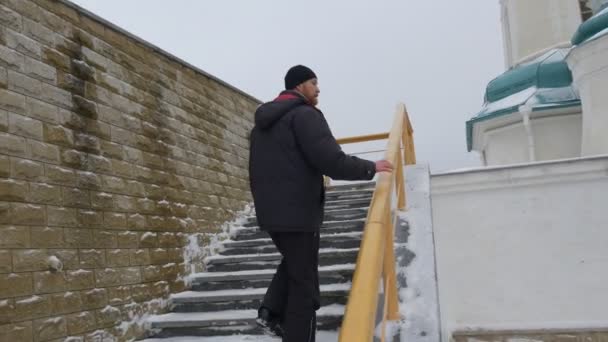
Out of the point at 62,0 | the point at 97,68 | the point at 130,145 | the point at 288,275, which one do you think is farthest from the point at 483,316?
the point at 62,0

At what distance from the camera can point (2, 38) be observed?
2977mm

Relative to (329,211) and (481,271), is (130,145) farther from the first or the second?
(481,271)

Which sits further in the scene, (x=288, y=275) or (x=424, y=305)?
(x=424, y=305)

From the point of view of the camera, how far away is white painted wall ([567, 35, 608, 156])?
802 cm

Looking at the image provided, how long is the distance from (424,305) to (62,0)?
2.93 metres

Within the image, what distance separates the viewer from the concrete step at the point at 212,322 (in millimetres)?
3615

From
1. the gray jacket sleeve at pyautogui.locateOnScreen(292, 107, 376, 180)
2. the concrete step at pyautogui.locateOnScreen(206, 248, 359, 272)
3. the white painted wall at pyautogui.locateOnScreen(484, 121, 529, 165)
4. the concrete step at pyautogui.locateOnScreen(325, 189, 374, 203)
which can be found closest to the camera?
the gray jacket sleeve at pyautogui.locateOnScreen(292, 107, 376, 180)

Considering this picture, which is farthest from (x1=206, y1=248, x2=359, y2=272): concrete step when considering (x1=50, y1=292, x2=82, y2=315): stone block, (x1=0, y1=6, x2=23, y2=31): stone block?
(x1=0, y1=6, x2=23, y2=31): stone block

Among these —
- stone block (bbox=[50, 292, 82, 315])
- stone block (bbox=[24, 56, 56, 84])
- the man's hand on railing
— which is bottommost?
stone block (bbox=[50, 292, 82, 315])

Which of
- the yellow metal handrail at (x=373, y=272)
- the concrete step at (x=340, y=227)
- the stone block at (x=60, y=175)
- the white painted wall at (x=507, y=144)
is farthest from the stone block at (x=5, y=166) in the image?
the white painted wall at (x=507, y=144)

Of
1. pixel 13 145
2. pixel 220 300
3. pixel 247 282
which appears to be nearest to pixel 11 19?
pixel 13 145

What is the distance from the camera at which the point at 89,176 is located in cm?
351

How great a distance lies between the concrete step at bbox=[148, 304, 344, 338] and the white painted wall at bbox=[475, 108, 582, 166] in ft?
24.1

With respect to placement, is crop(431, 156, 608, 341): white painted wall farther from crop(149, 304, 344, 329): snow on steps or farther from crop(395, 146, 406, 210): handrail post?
crop(149, 304, 344, 329): snow on steps
